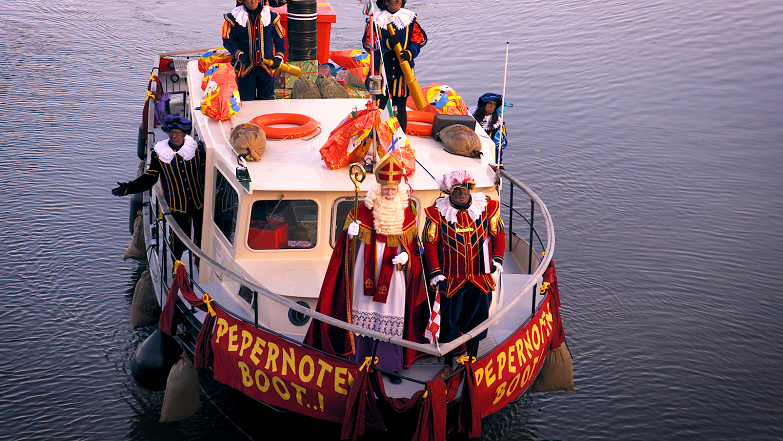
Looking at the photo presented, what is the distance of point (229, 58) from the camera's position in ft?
32.1

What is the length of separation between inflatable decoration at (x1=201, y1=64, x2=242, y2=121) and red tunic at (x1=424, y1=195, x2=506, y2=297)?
10.4 feet

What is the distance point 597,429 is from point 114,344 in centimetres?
637

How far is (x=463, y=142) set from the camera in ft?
24.8

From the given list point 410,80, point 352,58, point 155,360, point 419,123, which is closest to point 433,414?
point 155,360

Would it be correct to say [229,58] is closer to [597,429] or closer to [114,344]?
[114,344]

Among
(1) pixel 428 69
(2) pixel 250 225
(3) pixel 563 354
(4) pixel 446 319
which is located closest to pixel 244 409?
(2) pixel 250 225

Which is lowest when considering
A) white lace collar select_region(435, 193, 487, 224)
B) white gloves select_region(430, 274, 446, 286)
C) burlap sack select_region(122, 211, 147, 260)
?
burlap sack select_region(122, 211, 147, 260)

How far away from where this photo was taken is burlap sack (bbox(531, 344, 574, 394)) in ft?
23.5

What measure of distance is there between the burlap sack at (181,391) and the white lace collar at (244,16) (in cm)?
459

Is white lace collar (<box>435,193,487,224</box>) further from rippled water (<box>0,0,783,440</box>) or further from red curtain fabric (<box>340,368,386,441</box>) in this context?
rippled water (<box>0,0,783,440</box>)

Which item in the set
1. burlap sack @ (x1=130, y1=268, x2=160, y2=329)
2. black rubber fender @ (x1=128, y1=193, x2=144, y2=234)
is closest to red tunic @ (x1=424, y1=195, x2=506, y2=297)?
burlap sack @ (x1=130, y1=268, x2=160, y2=329)

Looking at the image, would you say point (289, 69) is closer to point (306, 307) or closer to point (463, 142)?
point (463, 142)

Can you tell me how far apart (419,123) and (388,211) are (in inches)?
115

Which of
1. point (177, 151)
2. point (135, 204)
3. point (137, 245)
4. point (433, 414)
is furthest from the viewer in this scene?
point (135, 204)
